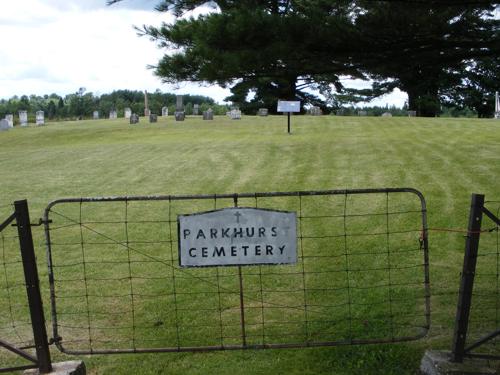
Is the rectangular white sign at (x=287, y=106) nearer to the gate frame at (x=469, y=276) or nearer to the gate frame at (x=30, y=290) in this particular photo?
the gate frame at (x=469, y=276)

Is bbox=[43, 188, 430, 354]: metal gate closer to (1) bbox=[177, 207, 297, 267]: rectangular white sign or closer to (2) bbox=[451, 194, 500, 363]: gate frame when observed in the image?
(1) bbox=[177, 207, 297, 267]: rectangular white sign

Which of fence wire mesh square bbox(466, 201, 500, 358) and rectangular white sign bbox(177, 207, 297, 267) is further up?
rectangular white sign bbox(177, 207, 297, 267)

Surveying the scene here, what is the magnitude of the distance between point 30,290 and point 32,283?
0.19ft

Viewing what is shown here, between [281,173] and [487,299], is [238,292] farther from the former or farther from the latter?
[281,173]

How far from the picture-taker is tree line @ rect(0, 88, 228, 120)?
236ft

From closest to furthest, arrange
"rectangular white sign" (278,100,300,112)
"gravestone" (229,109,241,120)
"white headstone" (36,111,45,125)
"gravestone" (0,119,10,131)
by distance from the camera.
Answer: "rectangular white sign" (278,100,300,112) → "gravestone" (0,119,10,131) → "gravestone" (229,109,241,120) → "white headstone" (36,111,45,125)

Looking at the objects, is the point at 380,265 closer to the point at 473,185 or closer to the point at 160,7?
the point at 160,7

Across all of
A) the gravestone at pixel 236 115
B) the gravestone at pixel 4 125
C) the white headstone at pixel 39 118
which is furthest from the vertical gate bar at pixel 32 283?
the white headstone at pixel 39 118

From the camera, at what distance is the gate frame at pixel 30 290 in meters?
4.27

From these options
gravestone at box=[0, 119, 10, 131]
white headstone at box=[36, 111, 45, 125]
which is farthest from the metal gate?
white headstone at box=[36, 111, 45, 125]

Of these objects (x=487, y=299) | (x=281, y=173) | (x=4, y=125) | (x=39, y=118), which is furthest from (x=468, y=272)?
(x=39, y=118)

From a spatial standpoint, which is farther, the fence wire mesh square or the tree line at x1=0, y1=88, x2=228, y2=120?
the tree line at x1=0, y1=88, x2=228, y2=120

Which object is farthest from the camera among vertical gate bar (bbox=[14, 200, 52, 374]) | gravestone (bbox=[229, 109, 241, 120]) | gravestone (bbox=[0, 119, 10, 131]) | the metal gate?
gravestone (bbox=[229, 109, 241, 120])

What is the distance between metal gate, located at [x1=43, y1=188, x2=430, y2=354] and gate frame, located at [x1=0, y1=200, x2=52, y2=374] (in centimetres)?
38
